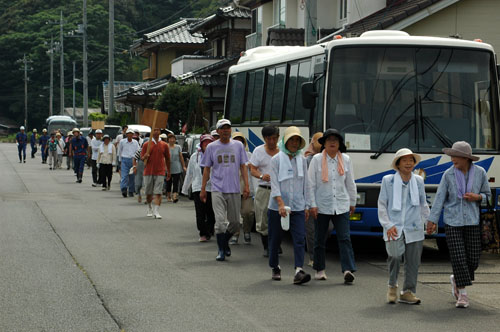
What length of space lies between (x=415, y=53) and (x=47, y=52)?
80.5 meters

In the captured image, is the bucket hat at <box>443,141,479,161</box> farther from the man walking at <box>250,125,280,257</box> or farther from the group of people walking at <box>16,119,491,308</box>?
the man walking at <box>250,125,280,257</box>

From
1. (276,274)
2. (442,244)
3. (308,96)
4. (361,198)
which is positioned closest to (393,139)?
(361,198)

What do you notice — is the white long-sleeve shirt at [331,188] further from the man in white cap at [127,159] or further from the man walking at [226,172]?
the man in white cap at [127,159]

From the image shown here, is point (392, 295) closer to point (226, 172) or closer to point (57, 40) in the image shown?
point (226, 172)

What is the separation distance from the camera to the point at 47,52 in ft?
295

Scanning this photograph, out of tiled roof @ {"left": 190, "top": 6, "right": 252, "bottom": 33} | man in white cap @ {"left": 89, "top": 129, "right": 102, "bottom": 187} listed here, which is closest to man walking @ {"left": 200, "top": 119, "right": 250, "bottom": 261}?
man in white cap @ {"left": 89, "top": 129, "right": 102, "bottom": 187}

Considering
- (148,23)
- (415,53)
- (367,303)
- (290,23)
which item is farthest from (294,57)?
(148,23)

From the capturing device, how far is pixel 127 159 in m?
24.6

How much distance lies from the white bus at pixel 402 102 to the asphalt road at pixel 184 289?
4.51 ft

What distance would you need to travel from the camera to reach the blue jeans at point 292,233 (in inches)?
424

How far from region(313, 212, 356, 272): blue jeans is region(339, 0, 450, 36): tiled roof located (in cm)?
1242

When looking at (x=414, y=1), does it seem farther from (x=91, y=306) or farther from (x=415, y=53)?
(x=91, y=306)

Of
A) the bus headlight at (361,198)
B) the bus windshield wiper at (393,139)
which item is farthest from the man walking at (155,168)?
the bus windshield wiper at (393,139)

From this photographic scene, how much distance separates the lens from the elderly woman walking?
10.9 meters
